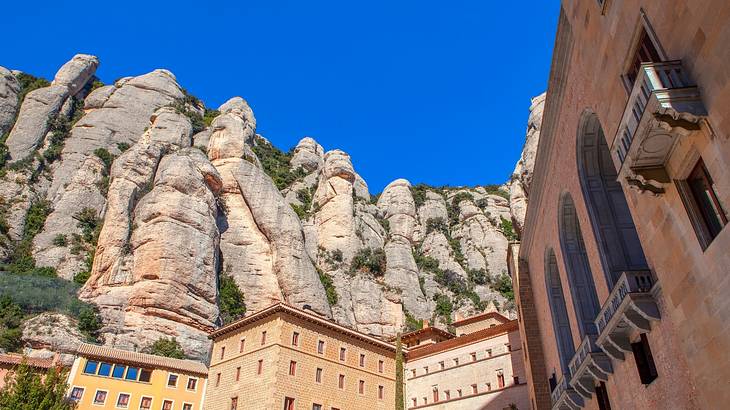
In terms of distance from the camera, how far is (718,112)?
286 inches

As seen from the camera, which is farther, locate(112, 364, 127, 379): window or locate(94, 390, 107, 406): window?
locate(112, 364, 127, 379): window

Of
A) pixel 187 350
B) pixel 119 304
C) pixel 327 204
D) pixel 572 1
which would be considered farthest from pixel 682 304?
pixel 327 204

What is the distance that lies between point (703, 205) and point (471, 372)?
35.7m

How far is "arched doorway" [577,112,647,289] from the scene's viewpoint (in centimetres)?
1532

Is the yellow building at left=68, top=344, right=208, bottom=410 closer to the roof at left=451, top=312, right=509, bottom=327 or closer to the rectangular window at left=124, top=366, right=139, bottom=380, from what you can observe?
the rectangular window at left=124, top=366, right=139, bottom=380

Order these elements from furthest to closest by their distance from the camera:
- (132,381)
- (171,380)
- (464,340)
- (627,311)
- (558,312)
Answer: (464,340)
(171,380)
(132,381)
(558,312)
(627,311)

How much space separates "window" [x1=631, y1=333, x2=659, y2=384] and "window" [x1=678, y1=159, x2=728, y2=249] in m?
5.56

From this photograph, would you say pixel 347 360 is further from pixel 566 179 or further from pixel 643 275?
pixel 643 275

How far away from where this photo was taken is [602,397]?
1655 cm

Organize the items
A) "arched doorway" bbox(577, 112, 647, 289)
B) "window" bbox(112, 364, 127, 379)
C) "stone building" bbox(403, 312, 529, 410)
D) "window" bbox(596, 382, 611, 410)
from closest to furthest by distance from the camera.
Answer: "arched doorway" bbox(577, 112, 647, 289)
"window" bbox(596, 382, 611, 410)
"window" bbox(112, 364, 127, 379)
"stone building" bbox(403, 312, 529, 410)

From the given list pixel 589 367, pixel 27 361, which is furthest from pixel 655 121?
pixel 27 361

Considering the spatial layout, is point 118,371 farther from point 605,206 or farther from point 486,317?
point 605,206

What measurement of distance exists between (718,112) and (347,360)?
112 feet

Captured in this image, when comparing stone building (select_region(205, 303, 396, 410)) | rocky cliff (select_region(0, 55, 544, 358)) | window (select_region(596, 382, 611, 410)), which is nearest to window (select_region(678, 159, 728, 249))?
window (select_region(596, 382, 611, 410))
